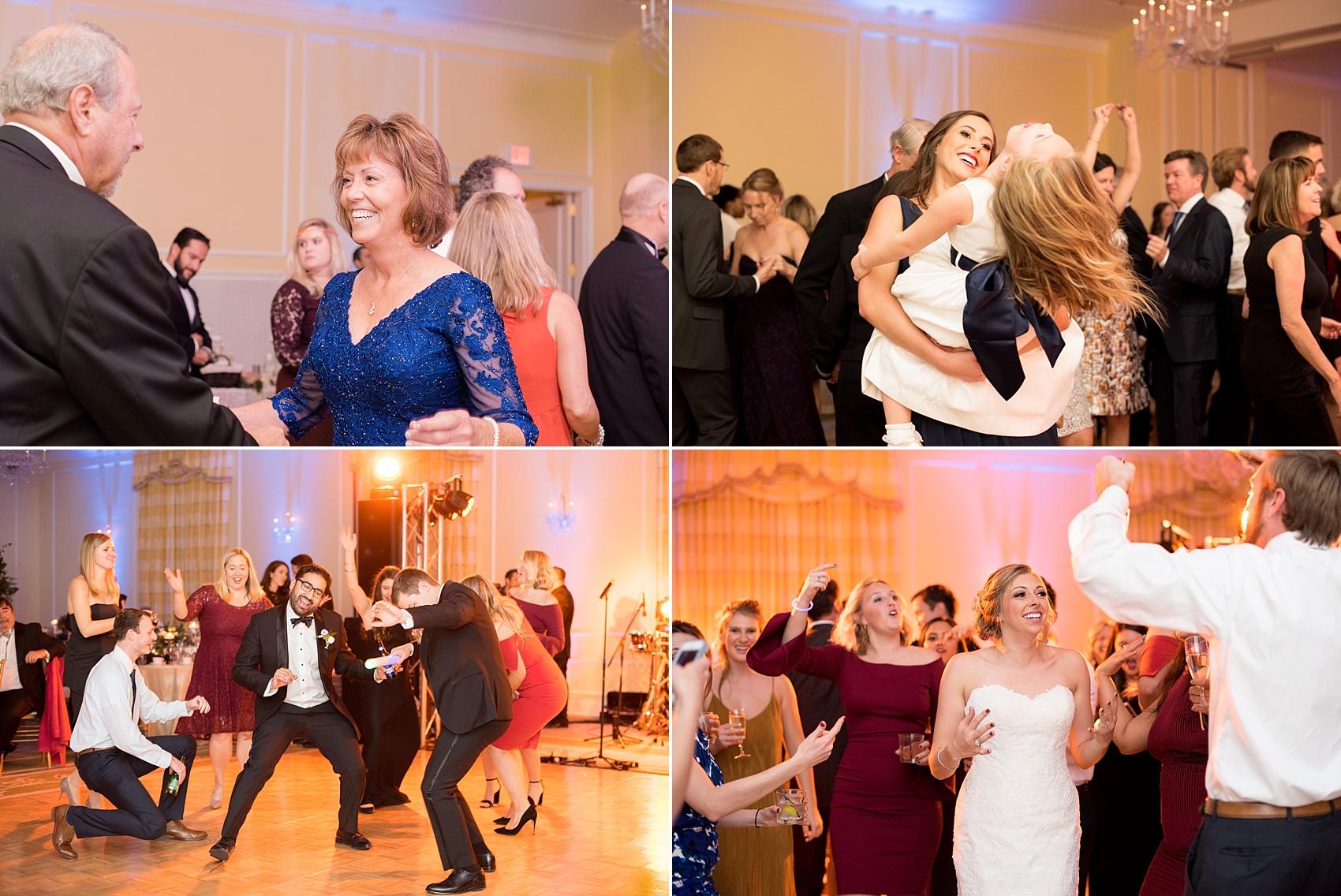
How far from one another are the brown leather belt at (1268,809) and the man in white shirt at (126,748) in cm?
240

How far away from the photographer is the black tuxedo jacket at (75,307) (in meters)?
2.25

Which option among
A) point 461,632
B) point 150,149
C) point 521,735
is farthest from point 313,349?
point 150,149

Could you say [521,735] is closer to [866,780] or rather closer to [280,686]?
[280,686]

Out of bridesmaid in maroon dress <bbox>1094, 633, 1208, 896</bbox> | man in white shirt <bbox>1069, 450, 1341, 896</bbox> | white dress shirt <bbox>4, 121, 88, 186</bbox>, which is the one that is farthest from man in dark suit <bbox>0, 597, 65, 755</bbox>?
bridesmaid in maroon dress <bbox>1094, 633, 1208, 896</bbox>

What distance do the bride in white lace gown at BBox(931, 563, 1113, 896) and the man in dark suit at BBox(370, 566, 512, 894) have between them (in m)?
1.15

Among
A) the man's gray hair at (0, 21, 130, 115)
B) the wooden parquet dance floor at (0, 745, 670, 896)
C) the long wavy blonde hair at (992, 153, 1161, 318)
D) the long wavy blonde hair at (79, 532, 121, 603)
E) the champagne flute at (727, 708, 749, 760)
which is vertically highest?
the man's gray hair at (0, 21, 130, 115)

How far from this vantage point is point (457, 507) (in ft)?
9.08

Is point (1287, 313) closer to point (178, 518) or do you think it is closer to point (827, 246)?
point (827, 246)

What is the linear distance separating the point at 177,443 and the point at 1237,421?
4.14 metres

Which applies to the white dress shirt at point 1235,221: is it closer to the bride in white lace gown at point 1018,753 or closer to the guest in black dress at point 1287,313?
the guest in black dress at point 1287,313

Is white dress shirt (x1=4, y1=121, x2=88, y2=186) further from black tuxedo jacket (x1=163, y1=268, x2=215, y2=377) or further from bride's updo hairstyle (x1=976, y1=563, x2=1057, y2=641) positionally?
bride's updo hairstyle (x1=976, y1=563, x2=1057, y2=641)

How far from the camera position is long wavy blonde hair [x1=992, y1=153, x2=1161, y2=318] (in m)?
2.66

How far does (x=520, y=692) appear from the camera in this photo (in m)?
2.81

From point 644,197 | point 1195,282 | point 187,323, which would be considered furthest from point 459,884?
point 1195,282
